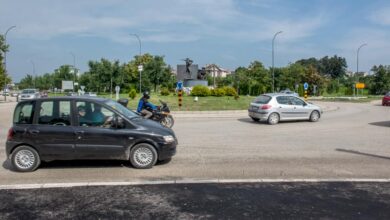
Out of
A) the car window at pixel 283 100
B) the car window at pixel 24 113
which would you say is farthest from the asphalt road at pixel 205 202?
the car window at pixel 283 100

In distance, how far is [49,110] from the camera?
7.90m

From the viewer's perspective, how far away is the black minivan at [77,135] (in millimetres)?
7754

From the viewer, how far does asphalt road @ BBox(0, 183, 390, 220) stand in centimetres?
516

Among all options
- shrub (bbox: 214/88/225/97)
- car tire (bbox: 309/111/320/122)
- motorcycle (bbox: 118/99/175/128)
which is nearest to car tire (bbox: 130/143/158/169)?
motorcycle (bbox: 118/99/175/128)

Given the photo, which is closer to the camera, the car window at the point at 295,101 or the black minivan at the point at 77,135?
the black minivan at the point at 77,135

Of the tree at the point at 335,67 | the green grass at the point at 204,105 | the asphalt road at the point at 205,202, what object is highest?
the tree at the point at 335,67

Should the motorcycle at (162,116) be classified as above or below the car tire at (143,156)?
above

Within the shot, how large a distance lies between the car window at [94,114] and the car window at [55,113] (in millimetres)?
259

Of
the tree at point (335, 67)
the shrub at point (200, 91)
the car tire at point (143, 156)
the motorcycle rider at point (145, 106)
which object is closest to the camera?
the car tire at point (143, 156)

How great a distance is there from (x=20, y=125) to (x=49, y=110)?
0.64 meters

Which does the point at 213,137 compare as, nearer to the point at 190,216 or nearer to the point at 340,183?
the point at 340,183

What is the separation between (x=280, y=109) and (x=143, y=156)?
11414 millimetres

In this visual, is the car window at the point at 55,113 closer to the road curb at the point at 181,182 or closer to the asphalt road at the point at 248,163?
the asphalt road at the point at 248,163

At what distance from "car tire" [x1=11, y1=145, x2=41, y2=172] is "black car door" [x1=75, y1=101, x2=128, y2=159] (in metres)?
0.86
